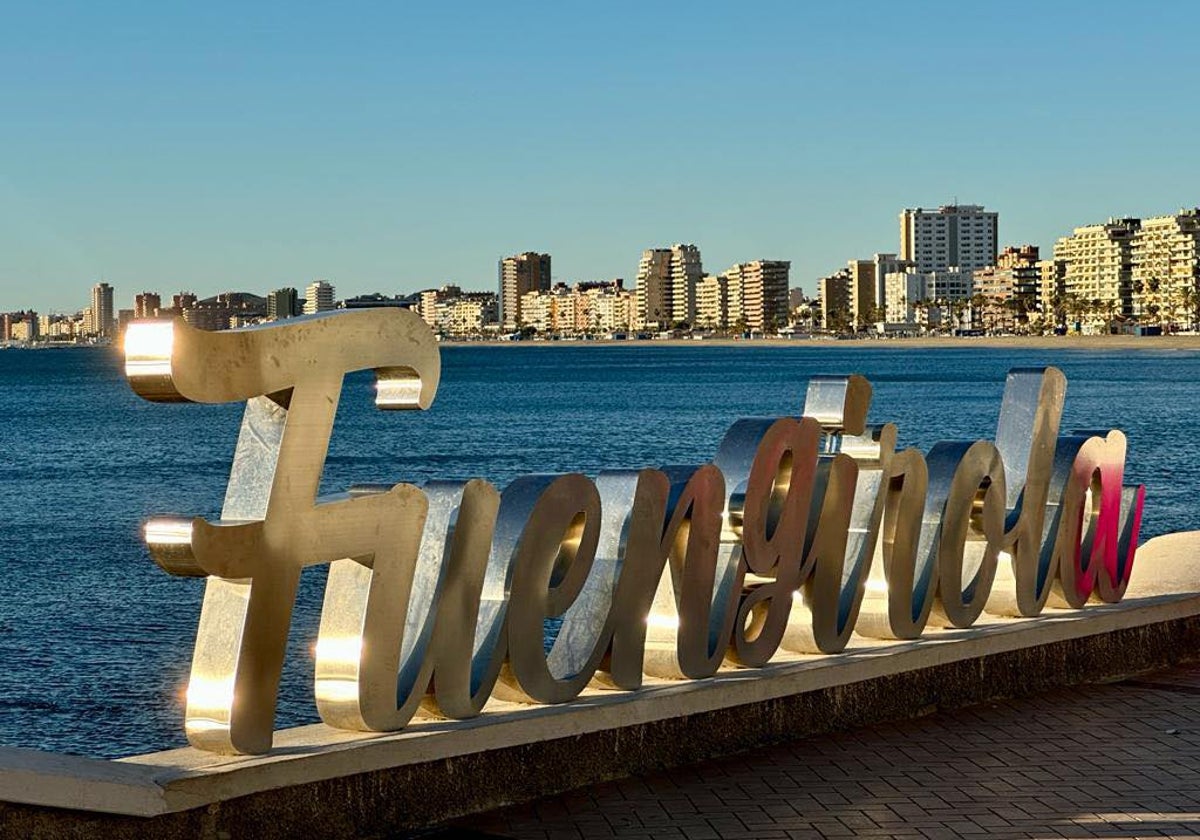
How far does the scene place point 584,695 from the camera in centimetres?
1045

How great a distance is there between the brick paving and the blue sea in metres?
9.31

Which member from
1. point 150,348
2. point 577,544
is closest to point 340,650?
point 577,544

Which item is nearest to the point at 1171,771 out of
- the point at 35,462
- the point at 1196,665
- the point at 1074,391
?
the point at 1196,665

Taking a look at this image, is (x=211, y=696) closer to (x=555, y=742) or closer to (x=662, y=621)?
(x=555, y=742)

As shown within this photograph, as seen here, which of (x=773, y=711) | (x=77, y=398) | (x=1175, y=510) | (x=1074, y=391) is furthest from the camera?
(x=77, y=398)

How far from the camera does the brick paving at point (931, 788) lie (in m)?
9.23

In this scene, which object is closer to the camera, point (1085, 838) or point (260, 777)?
point (260, 777)

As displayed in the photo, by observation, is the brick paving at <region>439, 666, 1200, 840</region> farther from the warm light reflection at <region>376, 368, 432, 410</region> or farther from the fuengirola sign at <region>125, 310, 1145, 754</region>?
the warm light reflection at <region>376, 368, 432, 410</region>

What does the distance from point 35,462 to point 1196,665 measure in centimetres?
5871

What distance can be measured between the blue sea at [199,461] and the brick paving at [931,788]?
9309mm

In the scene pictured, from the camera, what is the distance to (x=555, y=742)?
988cm

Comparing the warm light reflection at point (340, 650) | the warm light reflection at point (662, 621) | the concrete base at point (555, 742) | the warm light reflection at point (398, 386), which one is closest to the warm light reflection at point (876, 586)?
the concrete base at point (555, 742)

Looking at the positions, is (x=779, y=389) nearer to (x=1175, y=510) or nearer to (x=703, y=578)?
(x=1175, y=510)

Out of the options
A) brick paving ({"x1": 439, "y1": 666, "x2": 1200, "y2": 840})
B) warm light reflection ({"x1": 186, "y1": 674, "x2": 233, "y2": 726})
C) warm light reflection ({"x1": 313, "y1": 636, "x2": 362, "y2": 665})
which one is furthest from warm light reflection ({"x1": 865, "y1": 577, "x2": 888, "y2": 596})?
warm light reflection ({"x1": 186, "y1": 674, "x2": 233, "y2": 726})
